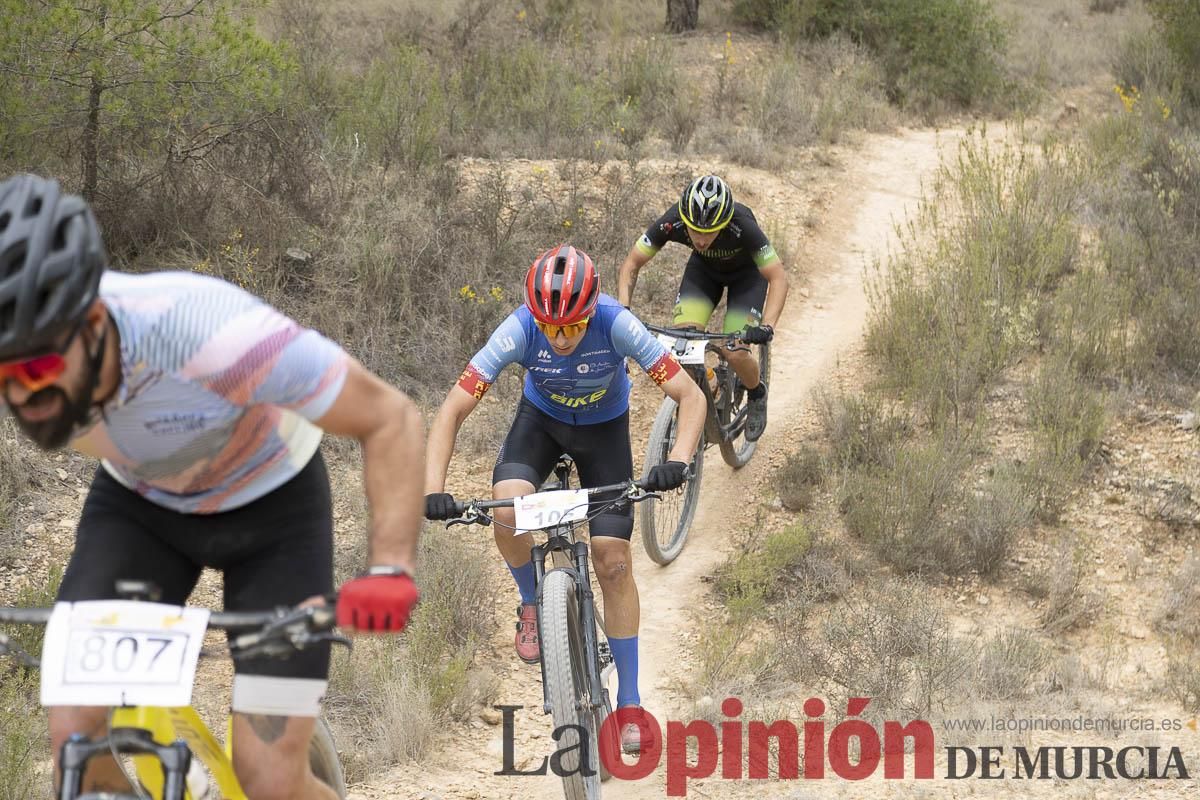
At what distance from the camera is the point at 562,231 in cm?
1023

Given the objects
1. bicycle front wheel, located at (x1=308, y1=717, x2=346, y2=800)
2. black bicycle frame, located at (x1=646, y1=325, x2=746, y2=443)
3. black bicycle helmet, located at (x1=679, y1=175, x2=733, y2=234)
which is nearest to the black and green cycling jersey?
black bicycle helmet, located at (x1=679, y1=175, x2=733, y2=234)

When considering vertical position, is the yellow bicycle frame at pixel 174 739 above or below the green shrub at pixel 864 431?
below

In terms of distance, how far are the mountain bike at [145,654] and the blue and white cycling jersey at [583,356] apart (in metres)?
2.50

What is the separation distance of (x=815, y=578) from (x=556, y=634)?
2.83 meters

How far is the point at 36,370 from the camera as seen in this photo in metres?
2.23

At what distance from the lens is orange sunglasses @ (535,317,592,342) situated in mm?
4734

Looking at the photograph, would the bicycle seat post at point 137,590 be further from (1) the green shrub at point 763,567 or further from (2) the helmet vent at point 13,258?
(1) the green shrub at point 763,567

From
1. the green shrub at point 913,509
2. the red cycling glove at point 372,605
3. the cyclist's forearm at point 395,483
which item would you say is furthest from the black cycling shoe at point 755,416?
the red cycling glove at point 372,605

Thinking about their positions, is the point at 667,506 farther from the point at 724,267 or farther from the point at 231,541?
the point at 231,541

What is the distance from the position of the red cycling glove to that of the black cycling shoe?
5375 millimetres

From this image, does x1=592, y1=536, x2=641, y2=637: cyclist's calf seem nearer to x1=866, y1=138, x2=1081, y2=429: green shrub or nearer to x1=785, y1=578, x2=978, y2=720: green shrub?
x1=785, y1=578, x2=978, y2=720: green shrub

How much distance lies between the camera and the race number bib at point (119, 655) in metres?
2.45

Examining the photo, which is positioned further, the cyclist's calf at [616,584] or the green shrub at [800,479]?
the green shrub at [800,479]

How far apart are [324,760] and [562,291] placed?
206 centimetres
